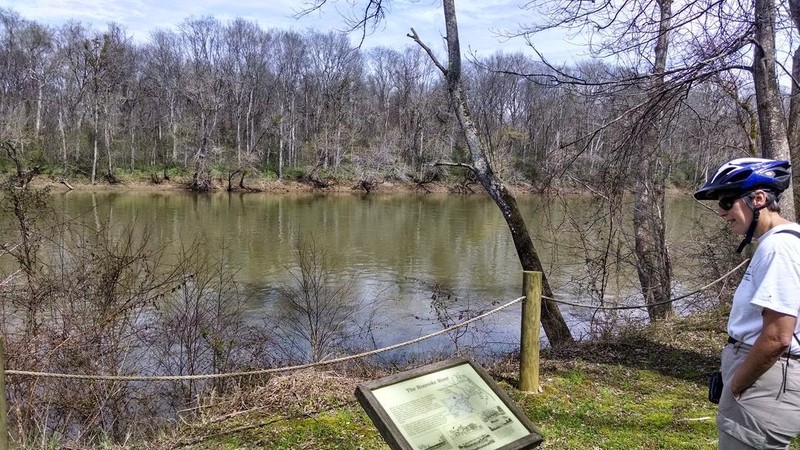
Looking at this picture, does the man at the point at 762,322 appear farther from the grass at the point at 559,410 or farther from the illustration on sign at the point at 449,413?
the grass at the point at 559,410

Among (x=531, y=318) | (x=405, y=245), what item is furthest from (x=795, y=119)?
(x=405, y=245)

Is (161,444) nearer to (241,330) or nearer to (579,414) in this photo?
(579,414)

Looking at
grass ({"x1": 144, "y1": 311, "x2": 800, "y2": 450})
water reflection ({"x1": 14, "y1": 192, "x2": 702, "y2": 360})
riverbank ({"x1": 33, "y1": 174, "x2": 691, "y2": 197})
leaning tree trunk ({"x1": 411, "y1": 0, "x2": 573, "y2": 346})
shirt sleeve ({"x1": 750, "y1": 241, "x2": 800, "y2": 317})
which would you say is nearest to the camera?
shirt sleeve ({"x1": 750, "y1": 241, "x2": 800, "y2": 317})

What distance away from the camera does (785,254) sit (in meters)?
1.98

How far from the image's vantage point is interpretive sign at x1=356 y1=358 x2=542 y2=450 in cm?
275

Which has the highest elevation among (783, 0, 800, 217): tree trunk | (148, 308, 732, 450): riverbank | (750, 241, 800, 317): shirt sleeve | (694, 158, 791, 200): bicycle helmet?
(783, 0, 800, 217): tree trunk

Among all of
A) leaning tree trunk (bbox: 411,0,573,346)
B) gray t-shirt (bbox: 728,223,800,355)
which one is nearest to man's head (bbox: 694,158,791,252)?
gray t-shirt (bbox: 728,223,800,355)

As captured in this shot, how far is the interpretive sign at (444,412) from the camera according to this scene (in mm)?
2750

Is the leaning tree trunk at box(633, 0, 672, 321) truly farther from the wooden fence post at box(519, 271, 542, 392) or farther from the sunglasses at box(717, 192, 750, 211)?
the sunglasses at box(717, 192, 750, 211)

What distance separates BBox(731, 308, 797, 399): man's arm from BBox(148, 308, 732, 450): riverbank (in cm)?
228

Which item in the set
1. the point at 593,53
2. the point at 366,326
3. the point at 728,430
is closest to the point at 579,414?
the point at 728,430

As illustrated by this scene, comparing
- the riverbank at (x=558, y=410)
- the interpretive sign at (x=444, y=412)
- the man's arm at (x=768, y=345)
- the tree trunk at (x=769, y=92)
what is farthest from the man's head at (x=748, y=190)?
the tree trunk at (x=769, y=92)

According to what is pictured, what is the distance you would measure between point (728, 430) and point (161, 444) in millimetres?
3788

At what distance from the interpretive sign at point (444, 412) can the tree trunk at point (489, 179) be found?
5.09 m
